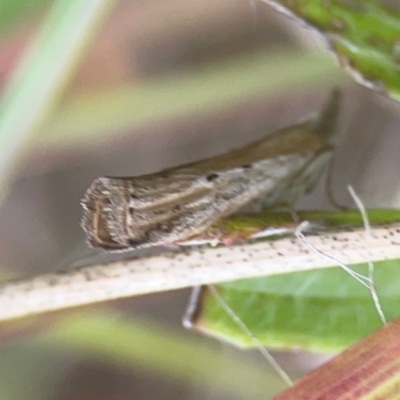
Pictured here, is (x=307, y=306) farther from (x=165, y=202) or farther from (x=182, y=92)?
(x=182, y=92)

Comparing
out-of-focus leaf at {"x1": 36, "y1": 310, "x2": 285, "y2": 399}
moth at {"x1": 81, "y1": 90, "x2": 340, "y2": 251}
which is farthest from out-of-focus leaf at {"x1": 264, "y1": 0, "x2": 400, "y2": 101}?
out-of-focus leaf at {"x1": 36, "y1": 310, "x2": 285, "y2": 399}

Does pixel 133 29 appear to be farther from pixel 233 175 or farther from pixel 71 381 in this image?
pixel 71 381

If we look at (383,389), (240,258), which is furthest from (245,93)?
(383,389)

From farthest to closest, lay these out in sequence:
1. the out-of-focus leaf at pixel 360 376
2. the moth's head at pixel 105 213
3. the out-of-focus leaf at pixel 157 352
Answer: the out-of-focus leaf at pixel 157 352 → the moth's head at pixel 105 213 → the out-of-focus leaf at pixel 360 376

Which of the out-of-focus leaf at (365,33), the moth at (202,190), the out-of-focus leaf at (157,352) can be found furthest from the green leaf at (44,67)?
the out-of-focus leaf at (157,352)

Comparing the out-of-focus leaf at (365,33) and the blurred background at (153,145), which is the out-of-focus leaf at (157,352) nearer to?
the blurred background at (153,145)

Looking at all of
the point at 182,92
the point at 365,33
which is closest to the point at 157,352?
the point at 182,92

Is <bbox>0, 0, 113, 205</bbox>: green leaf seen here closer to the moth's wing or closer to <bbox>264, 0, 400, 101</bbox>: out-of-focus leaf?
the moth's wing
